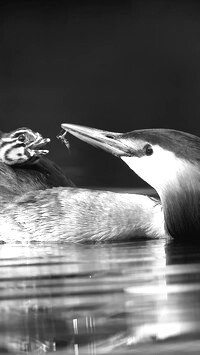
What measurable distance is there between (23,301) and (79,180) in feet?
20.9

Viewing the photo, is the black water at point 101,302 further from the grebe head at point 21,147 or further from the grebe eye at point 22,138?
the grebe eye at point 22,138

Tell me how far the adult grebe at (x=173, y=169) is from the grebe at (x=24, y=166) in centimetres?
63

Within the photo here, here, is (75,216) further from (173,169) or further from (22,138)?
(22,138)

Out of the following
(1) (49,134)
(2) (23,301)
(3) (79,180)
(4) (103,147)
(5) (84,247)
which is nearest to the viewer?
(2) (23,301)

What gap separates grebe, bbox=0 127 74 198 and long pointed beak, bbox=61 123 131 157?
1.26 ft

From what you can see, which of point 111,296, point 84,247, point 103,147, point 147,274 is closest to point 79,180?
point 103,147

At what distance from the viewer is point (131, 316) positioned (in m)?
3.01

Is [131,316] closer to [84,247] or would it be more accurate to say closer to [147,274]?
[147,274]

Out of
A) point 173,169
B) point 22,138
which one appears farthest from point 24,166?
point 173,169

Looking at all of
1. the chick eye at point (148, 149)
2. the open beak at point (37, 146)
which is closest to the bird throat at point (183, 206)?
the chick eye at point (148, 149)

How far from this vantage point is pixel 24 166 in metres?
6.86

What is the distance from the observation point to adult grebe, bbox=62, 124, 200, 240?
5.80 meters

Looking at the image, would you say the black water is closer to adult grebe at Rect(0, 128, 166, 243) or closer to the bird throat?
the bird throat

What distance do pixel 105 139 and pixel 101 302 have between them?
309 cm
